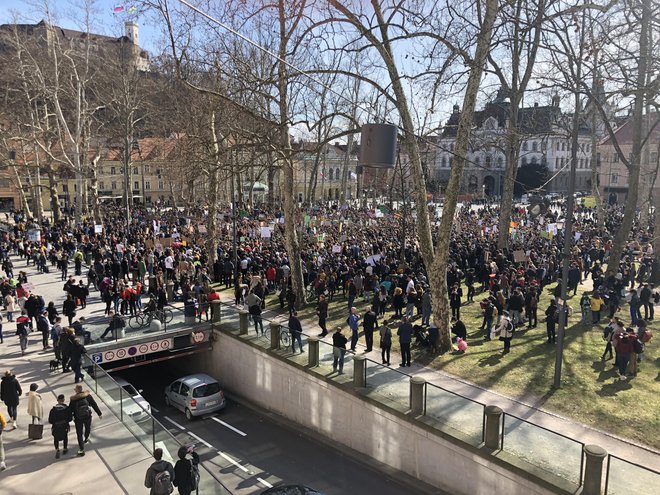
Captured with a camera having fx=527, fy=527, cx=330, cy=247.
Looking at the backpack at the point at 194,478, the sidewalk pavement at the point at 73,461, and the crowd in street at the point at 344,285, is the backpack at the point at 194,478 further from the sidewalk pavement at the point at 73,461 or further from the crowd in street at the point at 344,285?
the sidewalk pavement at the point at 73,461

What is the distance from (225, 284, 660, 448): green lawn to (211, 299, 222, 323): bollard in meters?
3.77

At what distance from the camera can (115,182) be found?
256 ft

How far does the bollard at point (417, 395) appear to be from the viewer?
11852mm

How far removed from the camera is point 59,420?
10547mm

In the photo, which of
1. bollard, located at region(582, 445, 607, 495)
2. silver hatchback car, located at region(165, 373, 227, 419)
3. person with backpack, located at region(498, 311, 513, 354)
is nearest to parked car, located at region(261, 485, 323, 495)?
bollard, located at region(582, 445, 607, 495)

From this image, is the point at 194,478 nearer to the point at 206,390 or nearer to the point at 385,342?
the point at 385,342

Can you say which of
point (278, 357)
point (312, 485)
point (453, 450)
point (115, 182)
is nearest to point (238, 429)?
point (278, 357)

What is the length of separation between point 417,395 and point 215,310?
32.5 feet

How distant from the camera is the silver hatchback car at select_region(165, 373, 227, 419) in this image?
1657cm

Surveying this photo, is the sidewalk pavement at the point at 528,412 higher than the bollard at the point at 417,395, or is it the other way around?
the bollard at the point at 417,395

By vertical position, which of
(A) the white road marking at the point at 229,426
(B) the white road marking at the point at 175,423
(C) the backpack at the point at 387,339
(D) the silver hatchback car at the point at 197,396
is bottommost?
(B) the white road marking at the point at 175,423

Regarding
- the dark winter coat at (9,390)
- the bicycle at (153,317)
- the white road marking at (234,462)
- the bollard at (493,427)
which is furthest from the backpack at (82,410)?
the bollard at (493,427)

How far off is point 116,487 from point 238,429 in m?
6.22

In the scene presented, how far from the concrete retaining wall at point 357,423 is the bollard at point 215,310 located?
0.57 metres
